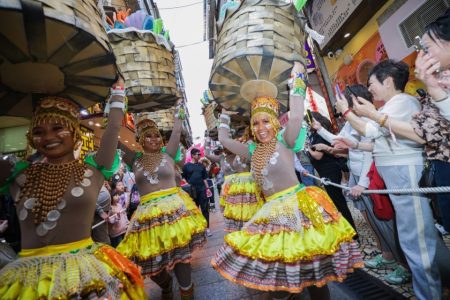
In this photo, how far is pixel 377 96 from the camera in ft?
7.82

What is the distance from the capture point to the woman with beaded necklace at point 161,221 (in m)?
2.75

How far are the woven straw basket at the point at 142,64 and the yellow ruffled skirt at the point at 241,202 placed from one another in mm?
2438

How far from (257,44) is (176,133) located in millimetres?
1763

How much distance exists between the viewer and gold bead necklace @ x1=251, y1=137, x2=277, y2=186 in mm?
2416

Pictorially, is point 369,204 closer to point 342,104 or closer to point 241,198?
→ point 342,104

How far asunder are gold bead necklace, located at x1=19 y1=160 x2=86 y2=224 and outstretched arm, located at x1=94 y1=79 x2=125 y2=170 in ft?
0.52

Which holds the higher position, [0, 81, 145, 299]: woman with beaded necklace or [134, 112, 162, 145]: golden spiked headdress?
[134, 112, 162, 145]: golden spiked headdress

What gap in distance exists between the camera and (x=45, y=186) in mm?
1783

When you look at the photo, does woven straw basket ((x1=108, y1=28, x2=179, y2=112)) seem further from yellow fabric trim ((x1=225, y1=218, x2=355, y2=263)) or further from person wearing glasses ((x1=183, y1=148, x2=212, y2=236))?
person wearing glasses ((x1=183, y1=148, x2=212, y2=236))

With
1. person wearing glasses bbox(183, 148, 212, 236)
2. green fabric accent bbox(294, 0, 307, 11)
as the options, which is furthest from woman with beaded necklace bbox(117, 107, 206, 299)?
person wearing glasses bbox(183, 148, 212, 236)

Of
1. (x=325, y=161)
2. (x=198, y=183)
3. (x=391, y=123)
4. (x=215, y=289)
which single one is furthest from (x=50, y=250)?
(x=198, y=183)

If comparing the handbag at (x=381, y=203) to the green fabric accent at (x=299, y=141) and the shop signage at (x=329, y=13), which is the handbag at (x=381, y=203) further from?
the shop signage at (x=329, y=13)

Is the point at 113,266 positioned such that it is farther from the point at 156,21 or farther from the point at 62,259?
the point at 156,21

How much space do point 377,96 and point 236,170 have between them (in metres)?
3.23
